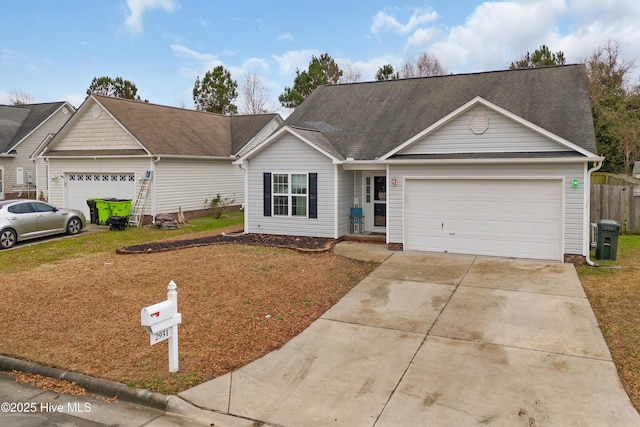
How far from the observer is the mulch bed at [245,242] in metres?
13.8

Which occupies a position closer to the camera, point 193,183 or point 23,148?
point 193,183

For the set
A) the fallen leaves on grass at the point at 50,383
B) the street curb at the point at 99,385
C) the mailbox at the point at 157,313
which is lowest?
the fallen leaves on grass at the point at 50,383

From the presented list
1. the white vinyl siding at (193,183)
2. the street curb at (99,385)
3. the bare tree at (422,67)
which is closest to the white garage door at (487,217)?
the street curb at (99,385)

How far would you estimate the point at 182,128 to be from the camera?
22594mm

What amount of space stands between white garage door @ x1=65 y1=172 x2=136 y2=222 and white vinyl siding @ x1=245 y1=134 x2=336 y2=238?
6.59 meters

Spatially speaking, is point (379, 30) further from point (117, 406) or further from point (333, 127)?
point (117, 406)

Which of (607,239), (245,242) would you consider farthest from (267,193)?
(607,239)

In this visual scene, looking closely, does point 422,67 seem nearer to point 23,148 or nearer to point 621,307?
point 23,148

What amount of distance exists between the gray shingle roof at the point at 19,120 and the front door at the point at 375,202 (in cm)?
2356

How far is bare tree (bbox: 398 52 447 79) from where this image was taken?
46719 mm

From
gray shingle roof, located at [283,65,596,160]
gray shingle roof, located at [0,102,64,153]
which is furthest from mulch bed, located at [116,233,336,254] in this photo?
gray shingle roof, located at [0,102,64,153]

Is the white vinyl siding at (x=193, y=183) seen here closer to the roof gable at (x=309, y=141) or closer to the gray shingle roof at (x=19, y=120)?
the roof gable at (x=309, y=141)

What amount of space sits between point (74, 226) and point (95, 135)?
5.09 m

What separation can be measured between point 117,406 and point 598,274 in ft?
33.7
